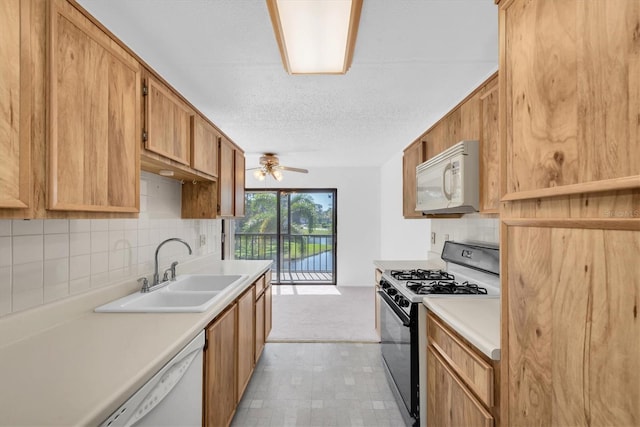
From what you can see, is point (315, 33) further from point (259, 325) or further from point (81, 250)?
point (259, 325)

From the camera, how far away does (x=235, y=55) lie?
1727 mm

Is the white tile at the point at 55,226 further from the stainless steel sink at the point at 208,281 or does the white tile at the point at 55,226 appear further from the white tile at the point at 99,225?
the stainless steel sink at the point at 208,281

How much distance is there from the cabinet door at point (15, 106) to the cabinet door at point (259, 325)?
192cm

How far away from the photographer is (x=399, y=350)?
195 centimetres

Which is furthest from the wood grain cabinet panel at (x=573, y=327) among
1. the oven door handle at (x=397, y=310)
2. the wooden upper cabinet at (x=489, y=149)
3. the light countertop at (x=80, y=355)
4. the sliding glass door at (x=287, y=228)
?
the sliding glass door at (x=287, y=228)

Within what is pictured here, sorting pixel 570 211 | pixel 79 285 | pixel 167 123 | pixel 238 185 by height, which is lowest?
pixel 79 285

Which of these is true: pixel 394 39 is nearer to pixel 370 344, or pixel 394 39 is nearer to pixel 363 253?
pixel 370 344

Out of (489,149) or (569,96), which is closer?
(569,96)

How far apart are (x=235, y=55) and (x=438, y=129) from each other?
1.52 m

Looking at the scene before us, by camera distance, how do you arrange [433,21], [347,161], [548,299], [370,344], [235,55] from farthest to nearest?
1. [347,161]
2. [370,344]
3. [235,55]
4. [433,21]
5. [548,299]

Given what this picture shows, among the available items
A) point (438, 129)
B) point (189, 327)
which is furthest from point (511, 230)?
point (438, 129)

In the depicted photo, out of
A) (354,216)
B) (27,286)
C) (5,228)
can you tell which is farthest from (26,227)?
(354,216)

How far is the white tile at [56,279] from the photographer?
1.24m

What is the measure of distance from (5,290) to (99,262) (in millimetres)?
469
